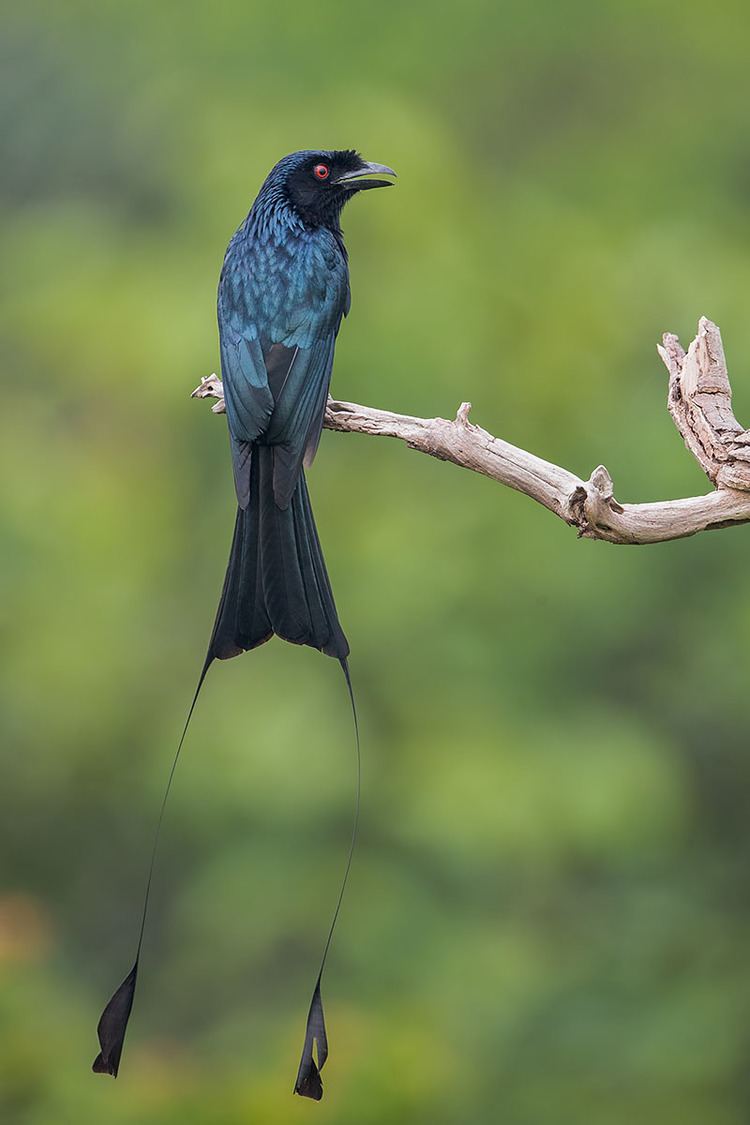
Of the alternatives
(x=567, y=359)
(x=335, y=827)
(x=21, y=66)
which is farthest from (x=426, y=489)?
(x=21, y=66)

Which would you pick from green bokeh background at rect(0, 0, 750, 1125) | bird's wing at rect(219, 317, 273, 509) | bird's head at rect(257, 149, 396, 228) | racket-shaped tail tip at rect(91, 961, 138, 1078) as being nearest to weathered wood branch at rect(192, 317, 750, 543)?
bird's wing at rect(219, 317, 273, 509)

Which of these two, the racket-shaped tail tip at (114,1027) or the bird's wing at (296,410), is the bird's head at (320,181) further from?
the racket-shaped tail tip at (114,1027)

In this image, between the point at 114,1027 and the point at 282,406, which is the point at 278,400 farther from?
the point at 114,1027

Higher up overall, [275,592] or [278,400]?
[278,400]

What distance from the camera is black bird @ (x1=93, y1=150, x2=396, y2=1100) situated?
105 inches

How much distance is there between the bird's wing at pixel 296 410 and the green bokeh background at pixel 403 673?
155 cm

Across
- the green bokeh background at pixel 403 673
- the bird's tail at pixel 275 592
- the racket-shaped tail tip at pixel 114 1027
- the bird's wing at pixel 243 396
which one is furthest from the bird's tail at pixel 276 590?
the green bokeh background at pixel 403 673

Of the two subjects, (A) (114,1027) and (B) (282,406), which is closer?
(A) (114,1027)

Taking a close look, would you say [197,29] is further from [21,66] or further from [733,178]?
[733,178]

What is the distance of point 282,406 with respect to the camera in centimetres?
310

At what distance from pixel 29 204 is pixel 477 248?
2.10 m

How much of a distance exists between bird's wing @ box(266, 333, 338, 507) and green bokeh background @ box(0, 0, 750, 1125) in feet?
5.09

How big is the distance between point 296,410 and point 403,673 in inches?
92.2

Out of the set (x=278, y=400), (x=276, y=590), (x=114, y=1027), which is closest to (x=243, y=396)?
(x=278, y=400)
